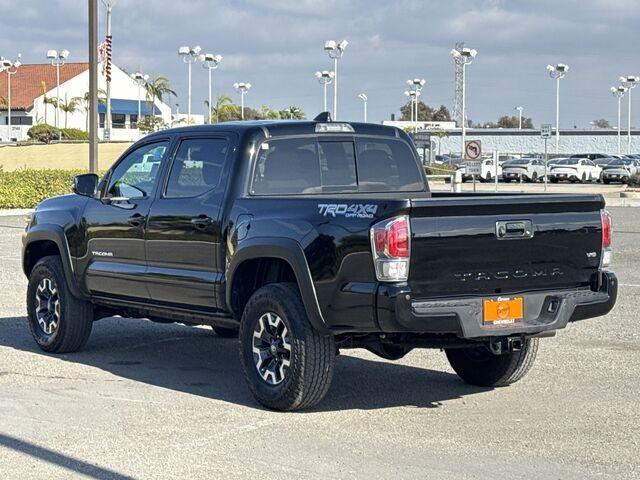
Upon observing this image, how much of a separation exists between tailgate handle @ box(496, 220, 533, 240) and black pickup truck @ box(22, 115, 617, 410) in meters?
0.02

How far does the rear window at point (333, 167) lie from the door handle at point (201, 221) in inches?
15.4

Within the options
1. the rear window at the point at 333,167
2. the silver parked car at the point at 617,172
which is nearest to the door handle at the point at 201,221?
the rear window at the point at 333,167

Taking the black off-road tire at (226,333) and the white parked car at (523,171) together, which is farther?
the white parked car at (523,171)

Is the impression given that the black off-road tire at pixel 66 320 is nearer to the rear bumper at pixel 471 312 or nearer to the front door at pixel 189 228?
the front door at pixel 189 228

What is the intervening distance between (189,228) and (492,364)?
2455 millimetres

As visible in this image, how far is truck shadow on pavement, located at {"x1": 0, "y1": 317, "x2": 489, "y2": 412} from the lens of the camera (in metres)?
8.71

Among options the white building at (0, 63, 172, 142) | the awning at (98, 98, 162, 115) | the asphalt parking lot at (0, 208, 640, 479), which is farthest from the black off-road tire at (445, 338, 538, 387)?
the awning at (98, 98, 162, 115)

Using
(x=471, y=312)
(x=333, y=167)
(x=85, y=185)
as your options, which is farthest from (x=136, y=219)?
(x=471, y=312)

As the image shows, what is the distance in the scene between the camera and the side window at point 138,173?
9.65m

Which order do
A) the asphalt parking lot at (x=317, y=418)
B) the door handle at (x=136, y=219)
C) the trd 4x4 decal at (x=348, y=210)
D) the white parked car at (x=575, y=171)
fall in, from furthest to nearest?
the white parked car at (x=575, y=171) → the door handle at (x=136, y=219) → the trd 4x4 decal at (x=348, y=210) → the asphalt parking lot at (x=317, y=418)

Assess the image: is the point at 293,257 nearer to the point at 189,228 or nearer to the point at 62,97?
the point at 189,228

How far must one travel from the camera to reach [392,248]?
736 cm

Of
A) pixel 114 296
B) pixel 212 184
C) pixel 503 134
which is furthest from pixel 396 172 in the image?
pixel 503 134

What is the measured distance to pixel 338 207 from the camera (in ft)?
25.2
